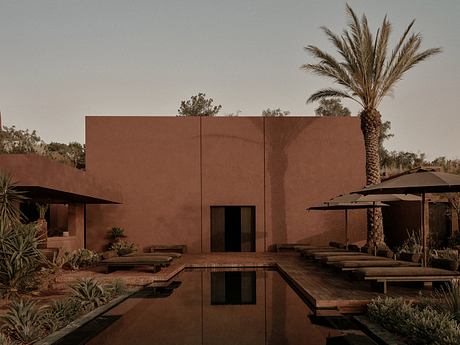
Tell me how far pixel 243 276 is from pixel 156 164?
8.52m

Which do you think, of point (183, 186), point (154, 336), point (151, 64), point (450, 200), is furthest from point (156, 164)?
point (154, 336)

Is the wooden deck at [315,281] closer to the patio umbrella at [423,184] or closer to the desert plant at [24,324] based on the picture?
the patio umbrella at [423,184]

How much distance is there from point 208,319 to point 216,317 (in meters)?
0.22

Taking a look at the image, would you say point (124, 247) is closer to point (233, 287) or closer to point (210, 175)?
point (210, 175)

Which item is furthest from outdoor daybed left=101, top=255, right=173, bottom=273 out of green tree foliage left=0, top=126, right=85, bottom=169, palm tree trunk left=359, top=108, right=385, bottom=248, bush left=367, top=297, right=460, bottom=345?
green tree foliage left=0, top=126, right=85, bottom=169

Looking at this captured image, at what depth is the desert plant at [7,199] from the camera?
34.7 feet

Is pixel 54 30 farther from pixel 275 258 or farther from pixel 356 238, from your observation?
pixel 356 238

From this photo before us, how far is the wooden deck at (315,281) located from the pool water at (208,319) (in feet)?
1.02

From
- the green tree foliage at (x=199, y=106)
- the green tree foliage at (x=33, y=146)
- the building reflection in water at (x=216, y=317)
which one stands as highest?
the green tree foliage at (x=199, y=106)

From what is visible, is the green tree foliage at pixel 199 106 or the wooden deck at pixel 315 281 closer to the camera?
the wooden deck at pixel 315 281

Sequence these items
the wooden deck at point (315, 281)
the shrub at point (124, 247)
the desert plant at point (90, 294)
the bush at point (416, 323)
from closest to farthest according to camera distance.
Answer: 1. the bush at point (416, 323)
2. the wooden deck at point (315, 281)
3. the desert plant at point (90, 294)
4. the shrub at point (124, 247)

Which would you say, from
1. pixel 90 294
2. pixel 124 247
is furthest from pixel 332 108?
pixel 90 294

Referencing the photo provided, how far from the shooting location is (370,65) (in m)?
17.8

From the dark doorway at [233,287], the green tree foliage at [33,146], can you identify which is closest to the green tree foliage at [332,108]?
the green tree foliage at [33,146]
